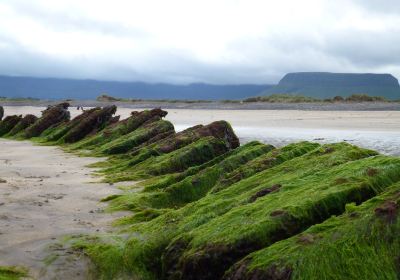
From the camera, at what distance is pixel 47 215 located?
618 centimetres

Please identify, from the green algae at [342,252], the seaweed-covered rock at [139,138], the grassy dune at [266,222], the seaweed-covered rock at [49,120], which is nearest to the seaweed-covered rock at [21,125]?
the seaweed-covered rock at [49,120]

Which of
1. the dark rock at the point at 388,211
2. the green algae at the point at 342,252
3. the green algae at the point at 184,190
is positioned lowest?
the green algae at the point at 184,190

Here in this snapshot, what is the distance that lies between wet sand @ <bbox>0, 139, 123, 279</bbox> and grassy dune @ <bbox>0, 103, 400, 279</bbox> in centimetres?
27

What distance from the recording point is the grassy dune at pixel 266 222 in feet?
11.1

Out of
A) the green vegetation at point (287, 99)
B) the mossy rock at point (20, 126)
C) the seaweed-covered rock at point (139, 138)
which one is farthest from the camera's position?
the green vegetation at point (287, 99)

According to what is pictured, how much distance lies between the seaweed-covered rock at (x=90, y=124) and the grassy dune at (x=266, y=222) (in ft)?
34.3

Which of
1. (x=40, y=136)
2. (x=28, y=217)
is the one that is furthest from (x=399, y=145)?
(x=40, y=136)

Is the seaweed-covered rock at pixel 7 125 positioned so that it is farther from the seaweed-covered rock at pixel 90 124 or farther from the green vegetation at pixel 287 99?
the green vegetation at pixel 287 99

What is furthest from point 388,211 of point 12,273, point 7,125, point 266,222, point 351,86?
point 351,86

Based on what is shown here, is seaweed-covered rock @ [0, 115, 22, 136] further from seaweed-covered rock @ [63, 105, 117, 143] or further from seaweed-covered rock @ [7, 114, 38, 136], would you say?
seaweed-covered rock @ [63, 105, 117, 143]

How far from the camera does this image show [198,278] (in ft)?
12.6

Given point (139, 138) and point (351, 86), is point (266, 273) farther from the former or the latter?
point (351, 86)

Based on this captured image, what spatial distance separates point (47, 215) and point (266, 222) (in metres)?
3.33

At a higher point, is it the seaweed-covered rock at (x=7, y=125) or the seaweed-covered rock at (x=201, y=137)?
the seaweed-covered rock at (x=201, y=137)
